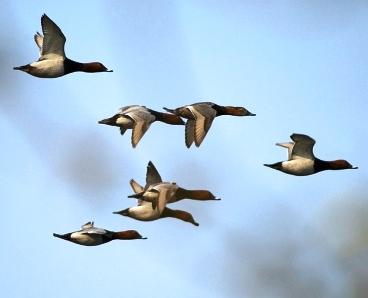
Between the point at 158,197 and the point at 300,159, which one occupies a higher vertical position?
the point at 300,159

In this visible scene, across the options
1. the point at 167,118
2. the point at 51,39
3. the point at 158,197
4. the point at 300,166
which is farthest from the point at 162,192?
the point at 51,39

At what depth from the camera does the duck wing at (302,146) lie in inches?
783

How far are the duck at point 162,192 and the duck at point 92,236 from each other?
952mm

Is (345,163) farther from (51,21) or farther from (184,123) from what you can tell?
(51,21)

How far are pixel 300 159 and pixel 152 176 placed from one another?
3.26m

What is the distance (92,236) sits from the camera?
20469 millimetres

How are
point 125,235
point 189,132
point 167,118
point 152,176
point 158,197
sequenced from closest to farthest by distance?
point 158,197, point 189,132, point 125,235, point 167,118, point 152,176

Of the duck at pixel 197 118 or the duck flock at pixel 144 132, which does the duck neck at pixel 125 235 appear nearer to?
the duck flock at pixel 144 132

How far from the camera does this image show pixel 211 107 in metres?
20.9

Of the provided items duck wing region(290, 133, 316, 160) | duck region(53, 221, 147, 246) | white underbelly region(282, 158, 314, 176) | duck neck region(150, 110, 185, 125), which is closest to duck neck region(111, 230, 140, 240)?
duck region(53, 221, 147, 246)

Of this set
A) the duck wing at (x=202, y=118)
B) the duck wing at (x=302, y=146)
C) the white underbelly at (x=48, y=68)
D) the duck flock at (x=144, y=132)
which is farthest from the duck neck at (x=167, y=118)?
the duck wing at (x=302, y=146)

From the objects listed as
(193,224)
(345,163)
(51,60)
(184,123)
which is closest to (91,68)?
(51,60)

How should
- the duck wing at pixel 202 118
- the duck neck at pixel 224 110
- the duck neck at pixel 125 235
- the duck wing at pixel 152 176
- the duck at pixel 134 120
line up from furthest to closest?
the duck wing at pixel 152 176 → the duck neck at pixel 224 110 → the duck neck at pixel 125 235 → the duck at pixel 134 120 → the duck wing at pixel 202 118

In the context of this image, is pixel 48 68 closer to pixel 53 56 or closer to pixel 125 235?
pixel 53 56
